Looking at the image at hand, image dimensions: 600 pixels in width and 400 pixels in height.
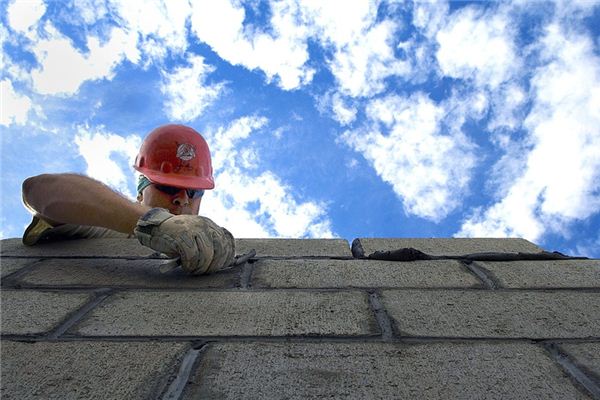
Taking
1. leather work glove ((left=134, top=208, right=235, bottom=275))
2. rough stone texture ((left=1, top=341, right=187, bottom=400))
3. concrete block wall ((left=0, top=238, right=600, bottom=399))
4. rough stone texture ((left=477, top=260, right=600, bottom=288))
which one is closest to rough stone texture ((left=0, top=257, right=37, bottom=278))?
concrete block wall ((left=0, top=238, right=600, bottom=399))

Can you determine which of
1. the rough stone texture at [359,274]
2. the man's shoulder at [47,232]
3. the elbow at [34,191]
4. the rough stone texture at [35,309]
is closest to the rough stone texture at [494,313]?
the rough stone texture at [359,274]

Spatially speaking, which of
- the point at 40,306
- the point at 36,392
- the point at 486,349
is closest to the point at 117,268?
the point at 40,306

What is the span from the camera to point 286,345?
1.10 m

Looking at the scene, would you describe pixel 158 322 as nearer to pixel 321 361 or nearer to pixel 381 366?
pixel 321 361

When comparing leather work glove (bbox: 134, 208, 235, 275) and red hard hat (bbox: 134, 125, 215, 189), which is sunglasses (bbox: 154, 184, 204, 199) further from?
leather work glove (bbox: 134, 208, 235, 275)

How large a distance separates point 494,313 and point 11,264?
1.61 m

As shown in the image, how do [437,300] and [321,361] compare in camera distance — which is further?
[437,300]

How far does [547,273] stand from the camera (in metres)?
1.66

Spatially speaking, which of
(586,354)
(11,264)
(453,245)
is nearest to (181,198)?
(11,264)

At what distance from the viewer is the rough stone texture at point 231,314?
1.18m

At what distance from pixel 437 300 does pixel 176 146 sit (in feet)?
5.76

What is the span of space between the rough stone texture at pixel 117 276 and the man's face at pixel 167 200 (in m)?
0.77

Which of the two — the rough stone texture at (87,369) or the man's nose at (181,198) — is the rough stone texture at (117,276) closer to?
the rough stone texture at (87,369)

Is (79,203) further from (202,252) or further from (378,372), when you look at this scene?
(378,372)
